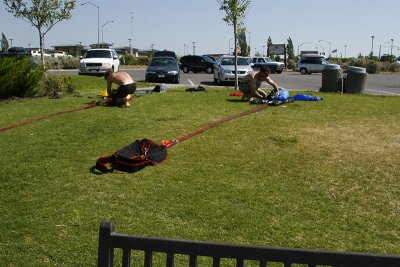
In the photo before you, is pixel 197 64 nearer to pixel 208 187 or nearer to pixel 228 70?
pixel 228 70

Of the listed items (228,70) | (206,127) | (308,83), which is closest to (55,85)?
(206,127)

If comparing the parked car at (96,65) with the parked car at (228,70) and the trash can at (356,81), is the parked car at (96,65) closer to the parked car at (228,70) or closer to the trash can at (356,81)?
the parked car at (228,70)

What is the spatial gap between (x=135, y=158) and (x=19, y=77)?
1006 centimetres

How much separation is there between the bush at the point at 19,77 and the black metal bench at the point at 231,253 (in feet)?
44.5

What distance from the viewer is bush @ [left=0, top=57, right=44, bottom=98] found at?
14.6 meters

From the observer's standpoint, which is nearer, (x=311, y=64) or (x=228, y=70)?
(x=228, y=70)

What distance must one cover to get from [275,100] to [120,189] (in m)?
7.69

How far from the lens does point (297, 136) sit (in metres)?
8.30

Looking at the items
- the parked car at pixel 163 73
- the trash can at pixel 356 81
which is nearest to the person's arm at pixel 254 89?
the trash can at pixel 356 81

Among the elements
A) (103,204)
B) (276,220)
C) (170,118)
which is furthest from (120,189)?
(170,118)

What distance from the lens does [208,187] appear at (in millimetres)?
5656

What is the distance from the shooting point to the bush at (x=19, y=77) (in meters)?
14.6

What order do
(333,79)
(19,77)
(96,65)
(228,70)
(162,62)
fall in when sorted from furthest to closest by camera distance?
(96,65), (162,62), (228,70), (333,79), (19,77)

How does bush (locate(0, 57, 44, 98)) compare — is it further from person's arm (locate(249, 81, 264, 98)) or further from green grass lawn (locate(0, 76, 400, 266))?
person's arm (locate(249, 81, 264, 98))
